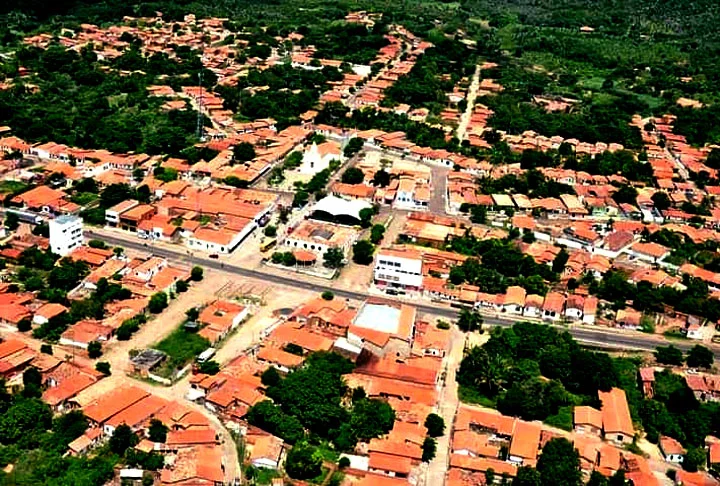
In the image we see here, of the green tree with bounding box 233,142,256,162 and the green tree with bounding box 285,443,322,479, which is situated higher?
the green tree with bounding box 285,443,322,479

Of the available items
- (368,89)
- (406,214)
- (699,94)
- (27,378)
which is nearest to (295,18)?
(368,89)

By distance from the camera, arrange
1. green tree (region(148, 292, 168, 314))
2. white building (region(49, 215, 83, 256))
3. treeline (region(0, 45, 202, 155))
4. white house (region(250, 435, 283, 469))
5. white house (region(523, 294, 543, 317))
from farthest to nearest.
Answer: treeline (region(0, 45, 202, 155))
white building (region(49, 215, 83, 256))
white house (region(523, 294, 543, 317))
green tree (region(148, 292, 168, 314))
white house (region(250, 435, 283, 469))

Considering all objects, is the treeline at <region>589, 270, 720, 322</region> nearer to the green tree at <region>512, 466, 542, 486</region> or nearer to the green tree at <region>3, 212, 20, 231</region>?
the green tree at <region>512, 466, 542, 486</region>

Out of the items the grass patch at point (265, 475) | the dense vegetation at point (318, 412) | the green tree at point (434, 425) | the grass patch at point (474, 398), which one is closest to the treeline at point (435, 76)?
the grass patch at point (474, 398)

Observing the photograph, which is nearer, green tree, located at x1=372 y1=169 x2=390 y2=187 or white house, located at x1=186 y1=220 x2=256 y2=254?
white house, located at x1=186 y1=220 x2=256 y2=254

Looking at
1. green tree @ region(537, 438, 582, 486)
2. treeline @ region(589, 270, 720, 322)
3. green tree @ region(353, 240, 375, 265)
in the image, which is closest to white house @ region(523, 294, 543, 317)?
treeline @ region(589, 270, 720, 322)

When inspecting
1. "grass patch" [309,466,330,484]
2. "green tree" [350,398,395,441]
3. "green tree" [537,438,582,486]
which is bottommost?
"grass patch" [309,466,330,484]

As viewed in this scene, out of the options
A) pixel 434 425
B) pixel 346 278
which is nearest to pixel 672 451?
pixel 434 425

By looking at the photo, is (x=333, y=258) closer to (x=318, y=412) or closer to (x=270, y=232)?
(x=270, y=232)
